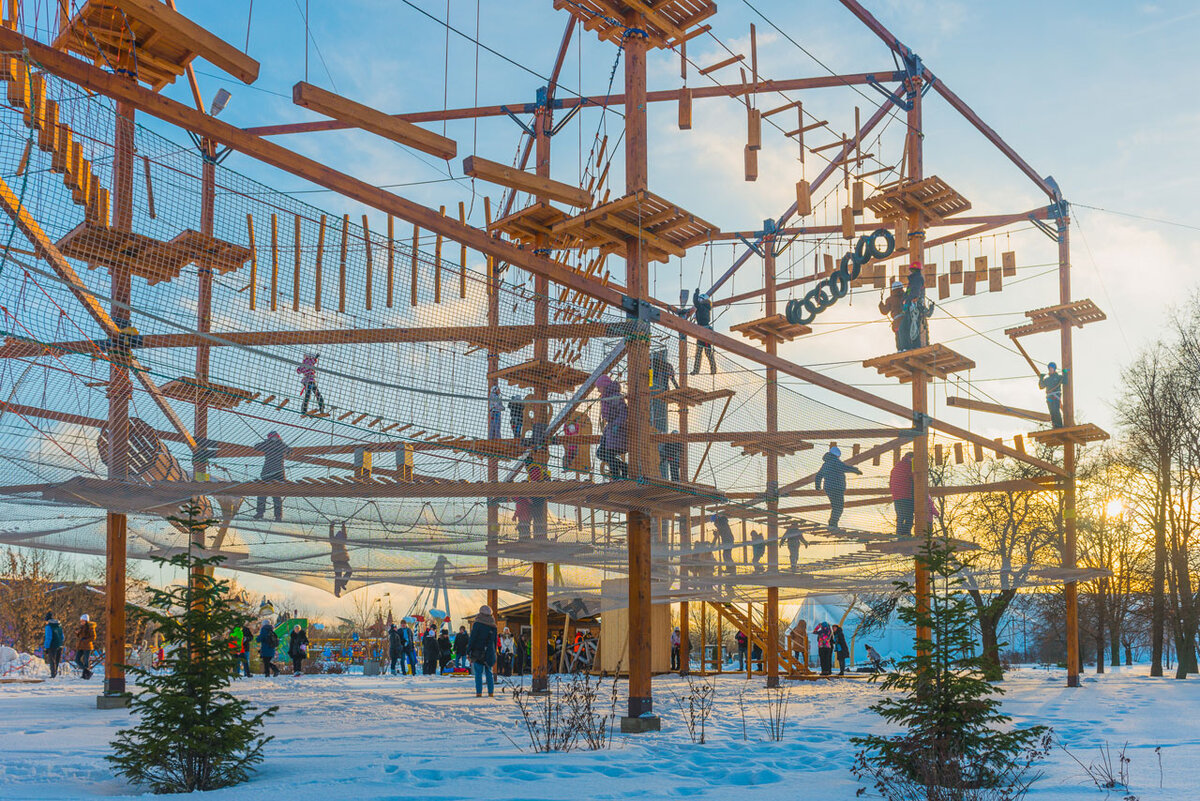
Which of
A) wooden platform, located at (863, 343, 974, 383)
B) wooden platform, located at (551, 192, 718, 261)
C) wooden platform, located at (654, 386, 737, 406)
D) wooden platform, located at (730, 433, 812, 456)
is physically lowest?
wooden platform, located at (730, 433, 812, 456)

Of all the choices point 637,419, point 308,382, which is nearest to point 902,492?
point 637,419

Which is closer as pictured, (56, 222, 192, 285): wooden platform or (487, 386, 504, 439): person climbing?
(56, 222, 192, 285): wooden platform

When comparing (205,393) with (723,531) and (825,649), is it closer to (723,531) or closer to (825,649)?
(723,531)

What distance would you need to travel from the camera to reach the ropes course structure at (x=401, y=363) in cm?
845

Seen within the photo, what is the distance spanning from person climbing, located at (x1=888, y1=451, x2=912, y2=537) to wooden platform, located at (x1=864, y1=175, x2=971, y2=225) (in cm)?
446

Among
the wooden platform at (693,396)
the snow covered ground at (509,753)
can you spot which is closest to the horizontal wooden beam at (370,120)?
the wooden platform at (693,396)

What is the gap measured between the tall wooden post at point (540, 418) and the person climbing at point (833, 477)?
12.7 ft

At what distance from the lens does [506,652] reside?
2872 cm

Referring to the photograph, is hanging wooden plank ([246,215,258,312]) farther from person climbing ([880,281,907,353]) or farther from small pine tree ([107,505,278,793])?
person climbing ([880,281,907,353])

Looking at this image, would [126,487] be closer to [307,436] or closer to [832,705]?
[307,436]

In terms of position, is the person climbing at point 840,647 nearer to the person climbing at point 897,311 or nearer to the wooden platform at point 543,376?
the person climbing at point 897,311

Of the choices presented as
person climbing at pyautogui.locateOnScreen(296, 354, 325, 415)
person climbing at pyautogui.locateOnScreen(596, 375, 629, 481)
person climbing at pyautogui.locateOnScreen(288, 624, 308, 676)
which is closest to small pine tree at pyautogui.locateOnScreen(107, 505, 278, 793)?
person climbing at pyautogui.locateOnScreen(296, 354, 325, 415)

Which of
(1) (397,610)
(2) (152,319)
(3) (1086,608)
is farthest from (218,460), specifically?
(1) (397,610)

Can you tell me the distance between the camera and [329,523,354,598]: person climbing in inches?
569
